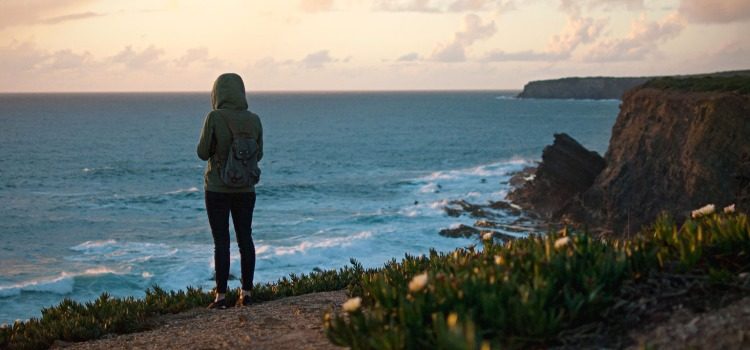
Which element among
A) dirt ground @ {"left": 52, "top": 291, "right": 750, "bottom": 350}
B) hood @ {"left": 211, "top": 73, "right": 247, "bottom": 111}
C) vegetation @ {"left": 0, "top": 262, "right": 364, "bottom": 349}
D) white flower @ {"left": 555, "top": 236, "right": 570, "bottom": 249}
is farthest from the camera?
hood @ {"left": 211, "top": 73, "right": 247, "bottom": 111}

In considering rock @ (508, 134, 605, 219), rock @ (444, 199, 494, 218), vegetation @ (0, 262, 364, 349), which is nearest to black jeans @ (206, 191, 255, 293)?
vegetation @ (0, 262, 364, 349)

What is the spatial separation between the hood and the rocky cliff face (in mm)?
16636

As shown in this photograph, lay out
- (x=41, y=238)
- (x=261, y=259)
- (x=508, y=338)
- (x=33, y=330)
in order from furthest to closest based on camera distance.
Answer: (x=41, y=238) → (x=261, y=259) → (x=33, y=330) → (x=508, y=338)

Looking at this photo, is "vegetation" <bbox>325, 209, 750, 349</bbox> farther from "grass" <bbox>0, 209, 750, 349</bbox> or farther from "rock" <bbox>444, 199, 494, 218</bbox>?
"rock" <bbox>444, 199, 494, 218</bbox>

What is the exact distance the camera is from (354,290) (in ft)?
24.9

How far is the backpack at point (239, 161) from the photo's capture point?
7.23m

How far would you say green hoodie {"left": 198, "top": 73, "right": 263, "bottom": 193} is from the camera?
727 cm

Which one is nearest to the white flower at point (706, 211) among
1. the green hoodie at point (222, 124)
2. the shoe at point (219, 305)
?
the green hoodie at point (222, 124)

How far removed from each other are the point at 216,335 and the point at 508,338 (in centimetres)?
280

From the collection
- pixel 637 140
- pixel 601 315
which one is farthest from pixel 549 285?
pixel 637 140

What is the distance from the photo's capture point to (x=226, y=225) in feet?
24.6

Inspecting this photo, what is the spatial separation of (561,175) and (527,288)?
29596mm

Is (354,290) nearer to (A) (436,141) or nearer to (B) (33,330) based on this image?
(B) (33,330)

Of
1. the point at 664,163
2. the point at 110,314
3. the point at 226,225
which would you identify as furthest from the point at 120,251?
the point at 226,225
